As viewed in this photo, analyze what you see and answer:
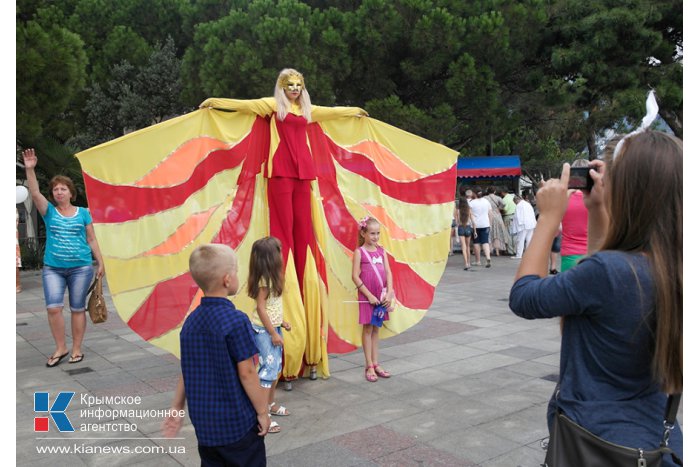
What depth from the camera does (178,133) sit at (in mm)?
4426

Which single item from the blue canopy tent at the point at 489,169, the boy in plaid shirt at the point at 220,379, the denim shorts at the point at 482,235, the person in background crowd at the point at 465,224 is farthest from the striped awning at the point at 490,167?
the boy in plaid shirt at the point at 220,379

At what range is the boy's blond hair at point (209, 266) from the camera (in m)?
2.53

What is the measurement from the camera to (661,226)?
1559 mm

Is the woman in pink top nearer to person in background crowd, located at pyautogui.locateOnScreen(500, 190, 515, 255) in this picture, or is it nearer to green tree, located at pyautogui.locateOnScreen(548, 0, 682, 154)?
person in background crowd, located at pyautogui.locateOnScreen(500, 190, 515, 255)

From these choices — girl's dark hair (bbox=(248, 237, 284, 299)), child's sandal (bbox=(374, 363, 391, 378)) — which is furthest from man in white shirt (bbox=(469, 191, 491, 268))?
girl's dark hair (bbox=(248, 237, 284, 299))

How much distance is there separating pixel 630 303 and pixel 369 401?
321cm

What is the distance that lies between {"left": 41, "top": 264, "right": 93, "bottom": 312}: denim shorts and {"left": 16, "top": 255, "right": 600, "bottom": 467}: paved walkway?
620 millimetres

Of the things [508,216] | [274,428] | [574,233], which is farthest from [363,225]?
[508,216]

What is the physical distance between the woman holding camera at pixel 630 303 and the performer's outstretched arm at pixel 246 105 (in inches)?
141

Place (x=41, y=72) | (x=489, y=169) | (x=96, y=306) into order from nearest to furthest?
(x=96, y=306) < (x=41, y=72) < (x=489, y=169)

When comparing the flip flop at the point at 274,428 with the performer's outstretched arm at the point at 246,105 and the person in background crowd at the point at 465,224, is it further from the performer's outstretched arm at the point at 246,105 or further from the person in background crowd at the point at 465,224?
the person in background crowd at the point at 465,224

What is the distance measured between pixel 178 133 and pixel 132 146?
0.39 meters

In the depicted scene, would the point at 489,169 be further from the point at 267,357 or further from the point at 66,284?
the point at 267,357
